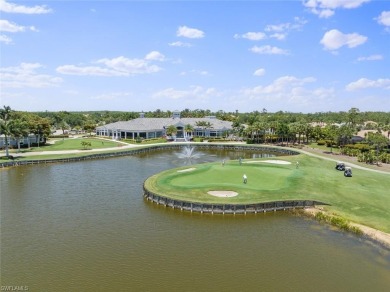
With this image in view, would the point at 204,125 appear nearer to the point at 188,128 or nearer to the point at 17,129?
the point at 188,128

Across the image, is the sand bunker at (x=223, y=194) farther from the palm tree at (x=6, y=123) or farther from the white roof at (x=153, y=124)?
the white roof at (x=153, y=124)

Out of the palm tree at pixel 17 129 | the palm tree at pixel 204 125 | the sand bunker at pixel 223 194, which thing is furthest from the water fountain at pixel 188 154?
the palm tree at pixel 17 129

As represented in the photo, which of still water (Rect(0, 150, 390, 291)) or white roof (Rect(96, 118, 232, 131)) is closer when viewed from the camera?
still water (Rect(0, 150, 390, 291))

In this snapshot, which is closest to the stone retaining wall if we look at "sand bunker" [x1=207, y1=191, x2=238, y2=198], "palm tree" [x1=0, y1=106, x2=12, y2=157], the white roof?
"sand bunker" [x1=207, y1=191, x2=238, y2=198]

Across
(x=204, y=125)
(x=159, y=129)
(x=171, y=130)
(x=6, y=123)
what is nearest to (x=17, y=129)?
(x=6, y=123)

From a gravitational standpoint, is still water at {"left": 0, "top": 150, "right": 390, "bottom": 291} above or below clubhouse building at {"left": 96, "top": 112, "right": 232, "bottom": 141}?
below

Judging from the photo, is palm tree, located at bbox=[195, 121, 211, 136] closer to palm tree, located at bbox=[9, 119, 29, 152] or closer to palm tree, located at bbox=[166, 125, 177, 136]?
palm tree, located at bbox=[166, 125, 177, 136]
